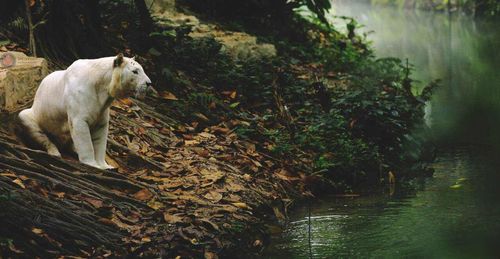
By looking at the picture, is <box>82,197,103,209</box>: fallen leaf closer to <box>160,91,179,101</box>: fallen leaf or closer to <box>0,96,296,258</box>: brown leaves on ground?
<box>0,96,296,258</box>: brown leaves on ground

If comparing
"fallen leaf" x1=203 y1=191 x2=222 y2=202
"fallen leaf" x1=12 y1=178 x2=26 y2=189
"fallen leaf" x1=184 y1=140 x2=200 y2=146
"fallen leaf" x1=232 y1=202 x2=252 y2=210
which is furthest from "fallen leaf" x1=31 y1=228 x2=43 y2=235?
"fallen leaf" x1=184 y1=140 x2=200 y2=146

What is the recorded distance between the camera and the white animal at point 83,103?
7023 millimetres

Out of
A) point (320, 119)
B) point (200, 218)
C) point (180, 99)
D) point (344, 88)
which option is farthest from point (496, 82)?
point (200, 218)

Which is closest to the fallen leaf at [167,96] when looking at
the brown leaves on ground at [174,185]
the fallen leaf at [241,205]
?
the brown leaves on ground at [174,185]

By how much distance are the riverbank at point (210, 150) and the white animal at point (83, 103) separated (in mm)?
236

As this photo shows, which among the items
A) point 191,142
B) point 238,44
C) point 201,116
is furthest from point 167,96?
point 238,44

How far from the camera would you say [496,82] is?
16.3 meters

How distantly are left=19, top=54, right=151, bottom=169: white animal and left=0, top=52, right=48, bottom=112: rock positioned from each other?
23cm

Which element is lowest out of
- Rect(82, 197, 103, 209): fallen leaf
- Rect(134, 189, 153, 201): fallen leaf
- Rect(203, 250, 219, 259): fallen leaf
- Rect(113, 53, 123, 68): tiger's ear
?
Rect(203, 250, 219, 259): fallen leaf

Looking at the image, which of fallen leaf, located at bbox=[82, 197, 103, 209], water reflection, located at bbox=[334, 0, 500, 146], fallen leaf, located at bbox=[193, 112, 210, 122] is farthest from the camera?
water reflection, located at bbox=[334, 0, 500, 146]

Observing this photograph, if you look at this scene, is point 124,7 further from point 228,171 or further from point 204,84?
point 228,171

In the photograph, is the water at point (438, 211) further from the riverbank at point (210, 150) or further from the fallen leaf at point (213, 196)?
the fallen leaf at point (213, 196)

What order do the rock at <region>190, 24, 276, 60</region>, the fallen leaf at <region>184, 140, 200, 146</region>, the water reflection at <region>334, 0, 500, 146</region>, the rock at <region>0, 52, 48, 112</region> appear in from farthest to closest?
the water reflection at <region>334, 0, 500, 146</region>
the rock at <region>190, 24, 276, 60</region>
the fallen leaf at <region>184, 140, 200, 146</region>
the rock at <region>0, 52, 48, 112</region>

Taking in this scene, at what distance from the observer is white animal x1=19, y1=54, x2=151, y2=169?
7.02 metres
